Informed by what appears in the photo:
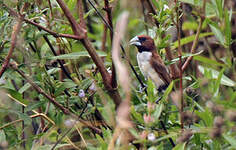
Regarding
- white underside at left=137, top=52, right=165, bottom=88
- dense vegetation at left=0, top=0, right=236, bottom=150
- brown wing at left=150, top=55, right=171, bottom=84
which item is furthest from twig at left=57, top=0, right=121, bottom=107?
brown wing at left=150, top=55, right=171, bottom=84

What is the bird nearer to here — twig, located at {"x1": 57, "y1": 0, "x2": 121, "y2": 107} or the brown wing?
the brown wing

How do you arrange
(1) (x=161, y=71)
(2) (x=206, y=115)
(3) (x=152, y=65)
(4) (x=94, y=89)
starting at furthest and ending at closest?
(3) (x=152, y=65)
(1) (x=161, y=71)
(4) (x=94, y=89)
(2) (x=206, y=115)

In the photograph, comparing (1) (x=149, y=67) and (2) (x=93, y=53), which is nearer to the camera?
(2) (x=93, y=53)

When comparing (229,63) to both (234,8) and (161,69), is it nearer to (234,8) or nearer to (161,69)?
(161,69)

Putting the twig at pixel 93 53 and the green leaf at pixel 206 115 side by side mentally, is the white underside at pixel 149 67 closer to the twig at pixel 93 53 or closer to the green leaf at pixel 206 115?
the twig at pixel 93 53

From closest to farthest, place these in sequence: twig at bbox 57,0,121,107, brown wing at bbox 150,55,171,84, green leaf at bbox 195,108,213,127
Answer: green leaf at bbox 195,108,213,127 → twig at bbox 57,0,121,107 → brown wing at bbox 150,55,171,84

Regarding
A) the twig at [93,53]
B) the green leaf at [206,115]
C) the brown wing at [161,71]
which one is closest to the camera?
the green leaf at [206,115]

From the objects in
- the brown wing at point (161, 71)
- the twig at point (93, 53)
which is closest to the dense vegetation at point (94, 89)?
the twig at point (93, 53)

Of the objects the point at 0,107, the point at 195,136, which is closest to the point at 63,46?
the point at 0,107

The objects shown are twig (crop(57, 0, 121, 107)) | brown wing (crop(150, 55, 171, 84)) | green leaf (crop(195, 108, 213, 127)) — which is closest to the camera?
green leaf (crop(195, 108, 213, 127))

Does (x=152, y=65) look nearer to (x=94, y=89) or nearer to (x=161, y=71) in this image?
(x=161, y=71)

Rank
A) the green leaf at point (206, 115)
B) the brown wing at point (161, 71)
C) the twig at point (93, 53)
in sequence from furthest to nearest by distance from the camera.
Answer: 1. the brown wing at point (161, 71)
2. the twig at point (93, 53)
3. the green leaf at point (206, 115)

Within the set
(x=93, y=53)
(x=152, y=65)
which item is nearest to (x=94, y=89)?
(x=93, y=53)

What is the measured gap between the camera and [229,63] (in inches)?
123
